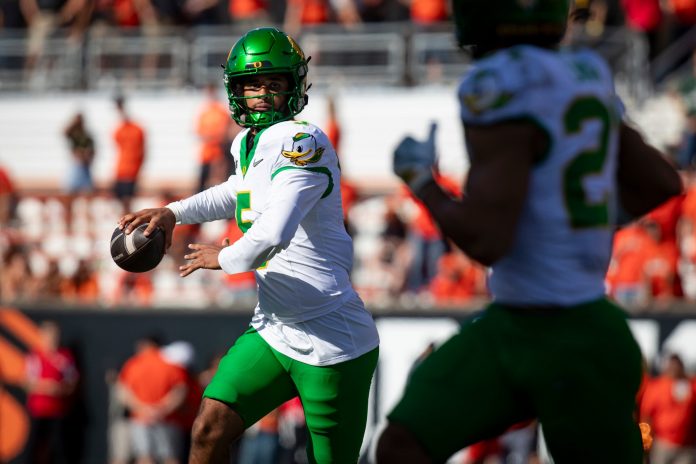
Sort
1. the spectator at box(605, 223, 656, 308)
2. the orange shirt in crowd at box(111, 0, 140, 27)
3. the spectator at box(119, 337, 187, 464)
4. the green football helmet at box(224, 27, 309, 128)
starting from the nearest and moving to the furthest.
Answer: the green football helmet at box(224, 27, 309, 128) → the spectator at box(605, 223, 656, 308) → the spectator at box(119, 337, 187, 464) → the orange shirt in crowd at box(111, 0, 140, 27)

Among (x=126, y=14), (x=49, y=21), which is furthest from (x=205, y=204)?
(x=49, y=21)

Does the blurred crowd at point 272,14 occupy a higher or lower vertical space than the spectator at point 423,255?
higher

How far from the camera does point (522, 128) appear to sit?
12.0 ft

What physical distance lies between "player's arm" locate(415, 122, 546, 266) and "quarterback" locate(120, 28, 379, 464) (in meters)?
1.44

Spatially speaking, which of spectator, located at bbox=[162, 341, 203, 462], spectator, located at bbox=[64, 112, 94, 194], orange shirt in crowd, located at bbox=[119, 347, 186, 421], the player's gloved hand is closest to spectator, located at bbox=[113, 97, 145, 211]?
spectator, located at bbox=[64, 112, 94, 194]

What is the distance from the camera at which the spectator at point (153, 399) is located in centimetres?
1237

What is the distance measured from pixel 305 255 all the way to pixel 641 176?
1.56 metres

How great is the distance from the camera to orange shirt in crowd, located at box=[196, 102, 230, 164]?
1517 centimetres

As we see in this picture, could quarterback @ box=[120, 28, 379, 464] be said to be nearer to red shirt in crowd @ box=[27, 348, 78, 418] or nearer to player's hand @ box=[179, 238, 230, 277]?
player's hand @ box=[179, 238, 230, 277]

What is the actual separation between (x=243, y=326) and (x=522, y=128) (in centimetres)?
881

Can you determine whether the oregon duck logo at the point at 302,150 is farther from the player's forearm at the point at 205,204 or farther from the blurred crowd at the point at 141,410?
the blurred crowd at the point at 141,410

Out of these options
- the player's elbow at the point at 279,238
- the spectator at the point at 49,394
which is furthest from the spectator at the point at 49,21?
the player's elbow at the point at 279,238

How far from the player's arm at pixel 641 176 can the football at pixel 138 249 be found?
192 centimetres

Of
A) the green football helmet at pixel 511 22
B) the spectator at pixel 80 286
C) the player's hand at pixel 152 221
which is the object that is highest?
the green football helmet at pixel 511 22
